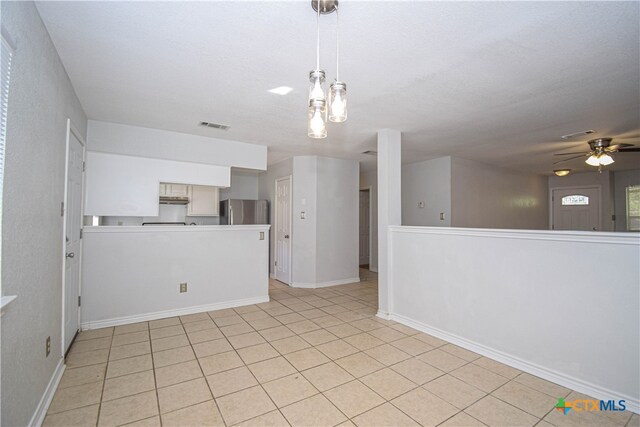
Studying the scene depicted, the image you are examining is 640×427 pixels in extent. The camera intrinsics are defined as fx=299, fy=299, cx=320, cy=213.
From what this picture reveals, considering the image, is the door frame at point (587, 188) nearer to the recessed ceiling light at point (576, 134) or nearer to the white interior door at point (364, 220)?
the recessed ceiling light at point (576, 134)

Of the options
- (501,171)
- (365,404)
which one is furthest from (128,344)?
(501,171)

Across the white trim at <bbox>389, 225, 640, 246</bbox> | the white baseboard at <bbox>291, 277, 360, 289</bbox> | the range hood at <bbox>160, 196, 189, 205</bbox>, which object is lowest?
the white baseboard at <bbox>291, 277, 360, 289</bbox>

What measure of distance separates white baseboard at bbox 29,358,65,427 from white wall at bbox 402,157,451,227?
5375mm

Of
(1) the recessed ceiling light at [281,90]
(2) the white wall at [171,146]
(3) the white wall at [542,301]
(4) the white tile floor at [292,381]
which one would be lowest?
(4) the white tile floor at [292,381]

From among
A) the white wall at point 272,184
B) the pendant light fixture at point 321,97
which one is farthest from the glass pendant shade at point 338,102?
→ the white wall at point 272,184

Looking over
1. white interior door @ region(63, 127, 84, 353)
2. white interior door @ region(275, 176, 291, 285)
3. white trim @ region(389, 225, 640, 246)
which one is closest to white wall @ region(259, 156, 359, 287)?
white interior door @ region(275, 176, 291, 285)

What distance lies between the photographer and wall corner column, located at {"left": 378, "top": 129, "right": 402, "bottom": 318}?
12.3ft

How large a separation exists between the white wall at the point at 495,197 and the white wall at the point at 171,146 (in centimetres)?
361

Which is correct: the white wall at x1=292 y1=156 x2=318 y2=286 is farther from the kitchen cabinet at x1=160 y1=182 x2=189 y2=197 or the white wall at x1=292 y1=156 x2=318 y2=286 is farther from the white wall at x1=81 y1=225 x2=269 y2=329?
the kitchen cabinet at x1=160 y1=182 x2=189 y2=197

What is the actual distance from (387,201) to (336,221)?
189 cm

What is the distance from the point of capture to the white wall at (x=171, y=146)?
3.50 m

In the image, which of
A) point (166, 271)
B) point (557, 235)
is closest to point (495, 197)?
point (557, 235)

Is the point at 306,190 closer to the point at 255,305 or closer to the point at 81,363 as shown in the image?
the point at 255,305

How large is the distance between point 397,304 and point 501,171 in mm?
4519
